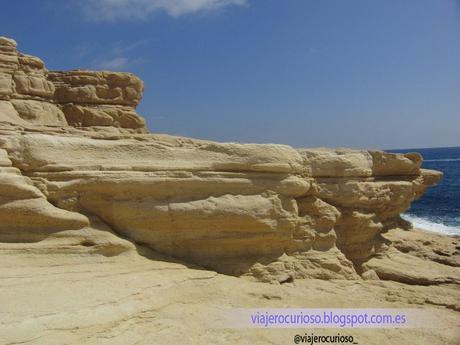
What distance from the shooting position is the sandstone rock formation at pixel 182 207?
18.9 feet

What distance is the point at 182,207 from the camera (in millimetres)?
6523

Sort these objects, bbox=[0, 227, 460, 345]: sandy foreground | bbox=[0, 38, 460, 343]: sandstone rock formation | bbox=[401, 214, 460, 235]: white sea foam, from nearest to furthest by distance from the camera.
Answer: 1. bbox=[0, 227, 460, 345]: sandy foreground
2. bbox=[0, 38, 460, 343]: sandstone rock formation
3. bbox=[401, 214, 460, 235]: white sea foam

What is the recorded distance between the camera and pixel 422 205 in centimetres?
3222

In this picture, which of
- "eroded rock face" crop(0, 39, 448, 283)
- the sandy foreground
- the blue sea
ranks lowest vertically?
the blue sea

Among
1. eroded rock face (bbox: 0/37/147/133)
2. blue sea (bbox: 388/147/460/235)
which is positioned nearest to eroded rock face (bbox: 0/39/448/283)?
eroded rock face (bbox: 0/37/147/133)

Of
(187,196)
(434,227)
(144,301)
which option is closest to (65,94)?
(187,196)

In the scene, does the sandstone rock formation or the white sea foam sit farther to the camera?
the white sea foam

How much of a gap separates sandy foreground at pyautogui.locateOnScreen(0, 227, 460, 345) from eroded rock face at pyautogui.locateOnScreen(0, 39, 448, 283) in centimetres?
35

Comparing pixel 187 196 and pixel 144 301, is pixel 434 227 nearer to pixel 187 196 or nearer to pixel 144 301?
pixel 187 196

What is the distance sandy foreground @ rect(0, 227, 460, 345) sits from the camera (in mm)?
4402

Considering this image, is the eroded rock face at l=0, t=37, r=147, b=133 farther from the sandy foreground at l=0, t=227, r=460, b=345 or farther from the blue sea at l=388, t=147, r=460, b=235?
the blue sea at l=388, t=147, r=460, b=235

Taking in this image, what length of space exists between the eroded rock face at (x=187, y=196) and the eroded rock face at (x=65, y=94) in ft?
23.2

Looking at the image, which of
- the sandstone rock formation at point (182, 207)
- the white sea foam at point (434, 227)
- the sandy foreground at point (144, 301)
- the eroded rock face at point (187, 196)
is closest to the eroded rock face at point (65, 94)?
the sandstone rock formation at point (182, 207)

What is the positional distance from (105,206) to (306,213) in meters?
3.47
